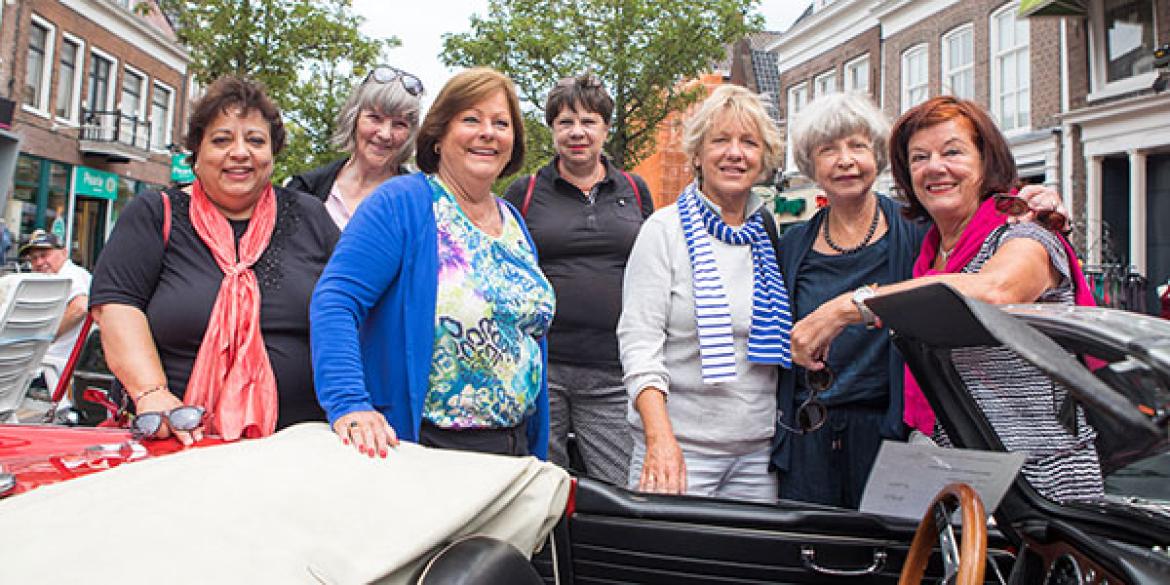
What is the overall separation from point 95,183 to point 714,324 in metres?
24.4

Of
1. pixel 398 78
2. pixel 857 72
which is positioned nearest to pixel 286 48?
pixel 398 78

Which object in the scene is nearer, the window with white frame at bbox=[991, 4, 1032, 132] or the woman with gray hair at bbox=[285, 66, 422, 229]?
the woman with gray hair at bbox=[285, 66, 422, 229]

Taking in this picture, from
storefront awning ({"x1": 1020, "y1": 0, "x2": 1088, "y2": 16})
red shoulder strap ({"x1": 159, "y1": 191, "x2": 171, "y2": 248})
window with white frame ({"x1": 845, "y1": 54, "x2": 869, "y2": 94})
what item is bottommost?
red shoulder strap ({"x1": 159, "y1": 191, "x2": 171, "y2": 248})

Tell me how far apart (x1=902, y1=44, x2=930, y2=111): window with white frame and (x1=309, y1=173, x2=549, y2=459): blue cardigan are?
17085mm

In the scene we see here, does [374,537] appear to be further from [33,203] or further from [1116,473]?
[33,203]

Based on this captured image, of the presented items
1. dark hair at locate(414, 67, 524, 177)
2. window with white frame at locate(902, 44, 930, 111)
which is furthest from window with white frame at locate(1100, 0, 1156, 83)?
dark hair at locate(414, 67, 524, 177)

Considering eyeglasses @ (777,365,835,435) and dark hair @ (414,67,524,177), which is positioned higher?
dark hair @ (414,67,524,177)

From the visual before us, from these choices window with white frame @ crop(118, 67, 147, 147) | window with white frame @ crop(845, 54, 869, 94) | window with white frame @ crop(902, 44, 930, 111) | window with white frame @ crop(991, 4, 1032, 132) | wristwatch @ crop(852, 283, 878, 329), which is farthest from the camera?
window with white frame @ crop(118, 67, 147, 147)

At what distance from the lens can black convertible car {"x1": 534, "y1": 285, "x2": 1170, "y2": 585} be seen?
974mm

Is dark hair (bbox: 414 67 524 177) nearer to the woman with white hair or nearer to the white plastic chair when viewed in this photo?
the woman with white hair

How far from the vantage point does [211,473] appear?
117 centimetres

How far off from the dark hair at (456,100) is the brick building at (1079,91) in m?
12.9

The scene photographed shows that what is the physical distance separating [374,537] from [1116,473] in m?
1.11

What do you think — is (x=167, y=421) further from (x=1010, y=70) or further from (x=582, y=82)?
(x=1010, y=70)
